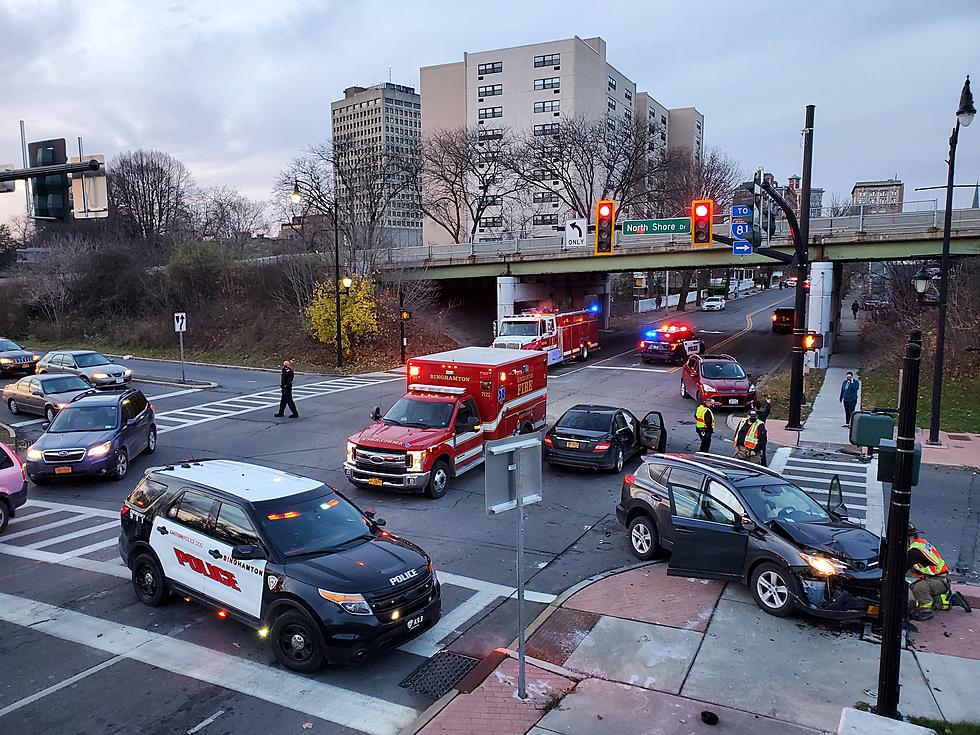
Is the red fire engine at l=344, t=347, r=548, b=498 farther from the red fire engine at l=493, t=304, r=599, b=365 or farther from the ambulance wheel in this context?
the red fire engine at l=493, t=304, r=599, b=365

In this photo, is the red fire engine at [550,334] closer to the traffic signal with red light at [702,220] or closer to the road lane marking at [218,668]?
the traffic signal with red light at [702,220]

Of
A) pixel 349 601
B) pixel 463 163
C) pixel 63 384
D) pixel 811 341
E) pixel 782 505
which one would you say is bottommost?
pixel 63 384

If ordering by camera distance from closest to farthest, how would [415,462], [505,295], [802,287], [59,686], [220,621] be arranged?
[59,686] → [220,621] → [415,462] → [802,287] → [505,295]

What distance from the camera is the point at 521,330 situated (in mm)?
32781

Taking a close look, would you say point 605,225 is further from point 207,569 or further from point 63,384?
point 63,384

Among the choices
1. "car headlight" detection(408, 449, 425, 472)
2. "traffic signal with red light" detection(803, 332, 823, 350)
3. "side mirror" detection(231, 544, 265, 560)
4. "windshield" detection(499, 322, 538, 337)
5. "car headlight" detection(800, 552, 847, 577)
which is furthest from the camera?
"windshield" detection(499, 322, 538, 337)

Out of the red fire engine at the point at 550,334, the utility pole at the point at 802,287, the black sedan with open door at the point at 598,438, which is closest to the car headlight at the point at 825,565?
the black sedan with open door at the point at 598,438

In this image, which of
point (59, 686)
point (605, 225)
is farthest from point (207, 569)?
point (605, 225)

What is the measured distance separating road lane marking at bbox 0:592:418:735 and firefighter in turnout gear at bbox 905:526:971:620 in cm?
636

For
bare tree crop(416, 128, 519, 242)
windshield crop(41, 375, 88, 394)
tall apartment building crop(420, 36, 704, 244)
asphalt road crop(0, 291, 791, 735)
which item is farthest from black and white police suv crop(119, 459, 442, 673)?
tall apartment building crop(420, 36, 704, 244)

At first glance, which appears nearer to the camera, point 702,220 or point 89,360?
point 702,220

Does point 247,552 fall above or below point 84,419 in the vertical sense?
above

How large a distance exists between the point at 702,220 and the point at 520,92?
234 ft

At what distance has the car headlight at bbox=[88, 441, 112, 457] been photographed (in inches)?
595
